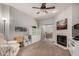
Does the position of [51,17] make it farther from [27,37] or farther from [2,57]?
[2,57]

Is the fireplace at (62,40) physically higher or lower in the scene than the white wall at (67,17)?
lower

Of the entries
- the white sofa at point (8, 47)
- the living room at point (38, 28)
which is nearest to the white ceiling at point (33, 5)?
the living room at point (38, 28)

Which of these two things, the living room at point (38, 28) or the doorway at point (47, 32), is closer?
the living room at point (38, 28)

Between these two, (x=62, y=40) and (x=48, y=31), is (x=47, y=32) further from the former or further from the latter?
(x=62, y=40)

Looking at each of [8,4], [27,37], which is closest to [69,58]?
[27,37]

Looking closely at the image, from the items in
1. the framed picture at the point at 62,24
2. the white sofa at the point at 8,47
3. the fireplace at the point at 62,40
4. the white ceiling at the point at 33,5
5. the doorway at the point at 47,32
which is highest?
the white ceiling at the point at 33,5

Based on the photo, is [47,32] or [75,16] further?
[47,32]

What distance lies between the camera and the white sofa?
6.45 ft

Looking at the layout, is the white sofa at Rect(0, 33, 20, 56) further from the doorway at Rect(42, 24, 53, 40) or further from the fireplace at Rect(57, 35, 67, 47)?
the fireplace at Rect(57, 35, 67, 47)

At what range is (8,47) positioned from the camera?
199 centimetres

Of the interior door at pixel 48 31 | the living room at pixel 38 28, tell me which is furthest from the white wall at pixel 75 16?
the interior door at pixel 48 31

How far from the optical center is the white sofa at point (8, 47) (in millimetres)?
1965

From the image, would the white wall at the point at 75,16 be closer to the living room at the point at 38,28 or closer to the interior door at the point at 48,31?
the living room at the point at 38,28

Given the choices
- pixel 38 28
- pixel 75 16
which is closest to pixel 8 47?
pixel 38 28
